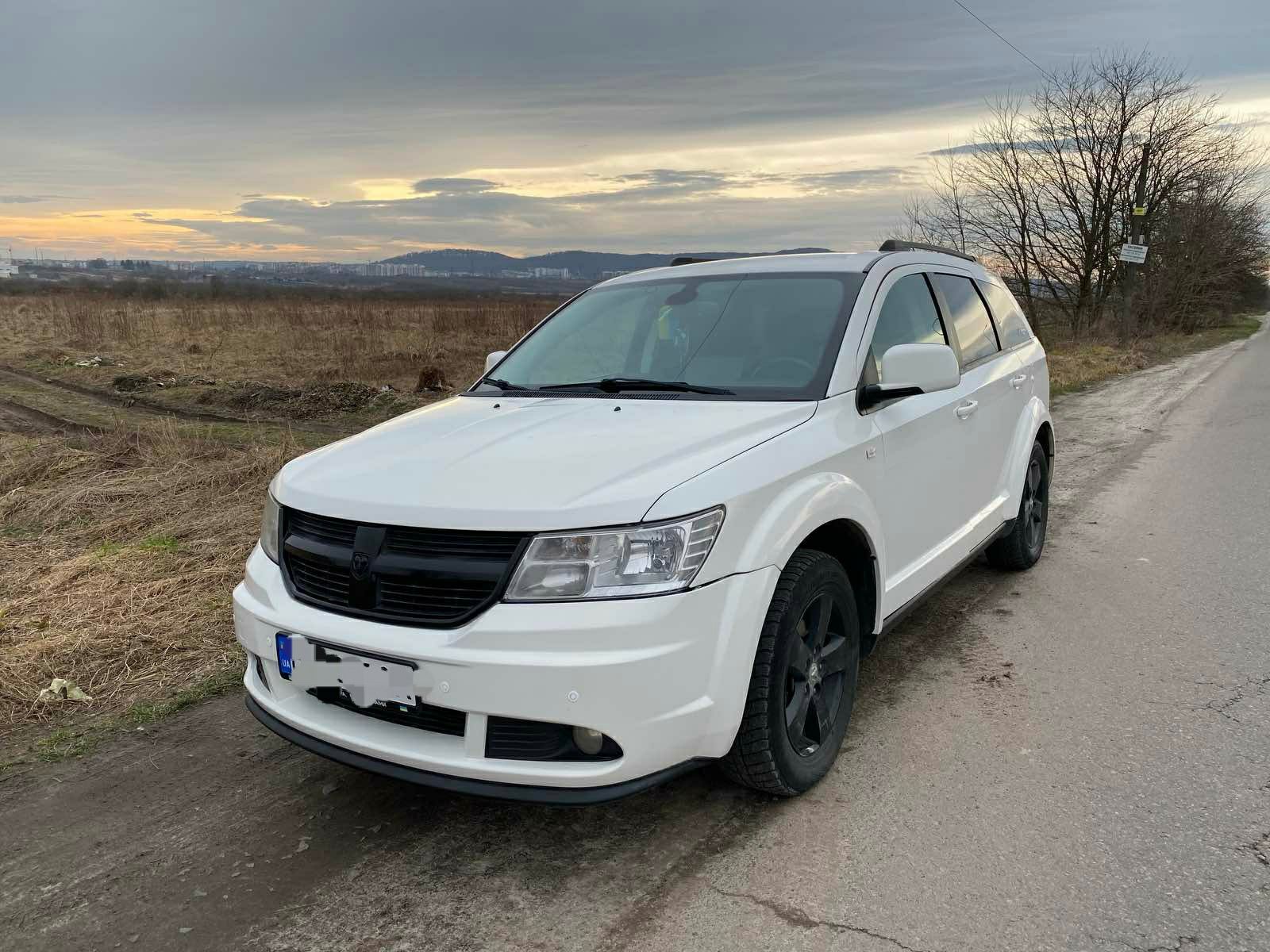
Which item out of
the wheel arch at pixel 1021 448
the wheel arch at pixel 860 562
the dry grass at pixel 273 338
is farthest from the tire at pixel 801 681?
the dry grass at pixel 273 338

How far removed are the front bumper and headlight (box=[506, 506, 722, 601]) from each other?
1.5 inches

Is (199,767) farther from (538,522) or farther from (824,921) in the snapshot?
(824,921)

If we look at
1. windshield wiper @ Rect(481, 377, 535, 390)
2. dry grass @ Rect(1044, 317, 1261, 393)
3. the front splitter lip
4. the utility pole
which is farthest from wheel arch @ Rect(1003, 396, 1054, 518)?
the utility pole

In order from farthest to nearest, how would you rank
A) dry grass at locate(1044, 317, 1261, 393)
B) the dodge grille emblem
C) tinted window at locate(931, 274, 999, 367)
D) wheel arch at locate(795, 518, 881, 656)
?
dry grass at locate(1044, 317, 1261, 393), tinted window at locate(931, 274, 999, 367), wheel arch at locate(795, 518, 881, 656), the dodge grille emblem

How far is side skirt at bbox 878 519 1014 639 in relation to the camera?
3.51 m

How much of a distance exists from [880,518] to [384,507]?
179 cm

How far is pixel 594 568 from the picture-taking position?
2383 mm

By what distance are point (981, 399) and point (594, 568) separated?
2804 mm

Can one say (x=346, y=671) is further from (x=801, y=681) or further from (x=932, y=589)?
(x=932, y=589)

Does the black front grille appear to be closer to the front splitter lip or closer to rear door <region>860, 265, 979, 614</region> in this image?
the front splitter lip

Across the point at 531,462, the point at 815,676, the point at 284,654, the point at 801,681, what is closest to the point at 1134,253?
the point at 815,676

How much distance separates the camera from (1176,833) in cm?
269

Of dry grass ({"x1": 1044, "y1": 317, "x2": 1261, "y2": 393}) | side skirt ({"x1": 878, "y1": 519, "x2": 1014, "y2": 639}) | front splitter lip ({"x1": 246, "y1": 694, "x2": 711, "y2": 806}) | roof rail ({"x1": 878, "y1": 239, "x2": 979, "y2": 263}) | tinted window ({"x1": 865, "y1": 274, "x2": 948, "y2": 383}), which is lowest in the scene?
front splitter lip ({"x1": 246, "y1": 694, "x2": 711, "y2": 806})

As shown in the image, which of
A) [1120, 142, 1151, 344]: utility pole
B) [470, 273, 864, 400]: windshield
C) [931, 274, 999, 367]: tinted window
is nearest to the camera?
[470, 273, 864, 400]: windshield
